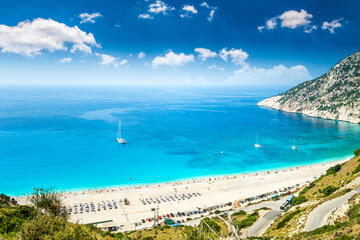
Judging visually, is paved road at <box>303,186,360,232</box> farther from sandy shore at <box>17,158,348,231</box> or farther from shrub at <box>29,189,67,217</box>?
shrub at <box>29,189,67,217</box>

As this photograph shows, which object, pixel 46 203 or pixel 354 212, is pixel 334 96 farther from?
pixel 46 203

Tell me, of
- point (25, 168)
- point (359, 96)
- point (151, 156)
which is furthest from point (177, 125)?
point (359, 96)

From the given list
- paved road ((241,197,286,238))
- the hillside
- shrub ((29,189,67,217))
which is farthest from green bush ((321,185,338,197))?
the hillside

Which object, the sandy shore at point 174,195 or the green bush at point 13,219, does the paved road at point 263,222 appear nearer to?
the sandy shore at point 174,195

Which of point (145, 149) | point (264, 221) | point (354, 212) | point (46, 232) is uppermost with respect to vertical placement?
point (46, 232)

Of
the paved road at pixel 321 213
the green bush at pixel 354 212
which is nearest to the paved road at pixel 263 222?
the paved road at pixel 321 213

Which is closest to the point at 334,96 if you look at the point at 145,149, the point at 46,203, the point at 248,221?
the point at 145,149

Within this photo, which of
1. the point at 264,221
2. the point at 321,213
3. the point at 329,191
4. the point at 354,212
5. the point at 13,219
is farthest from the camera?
the point at 329,191
